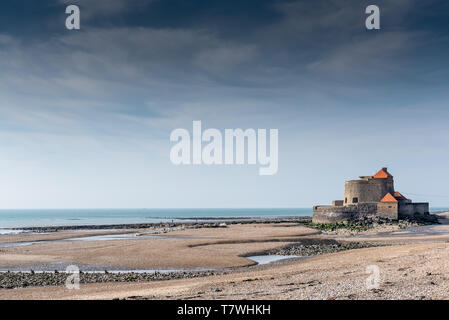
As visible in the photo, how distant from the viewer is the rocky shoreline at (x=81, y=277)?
20.3 m

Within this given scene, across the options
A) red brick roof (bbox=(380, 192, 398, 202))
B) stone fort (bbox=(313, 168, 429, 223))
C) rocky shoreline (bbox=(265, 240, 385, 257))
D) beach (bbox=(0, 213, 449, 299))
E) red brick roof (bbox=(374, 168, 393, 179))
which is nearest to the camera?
beach (bbox=(0, 213, 449, 299))

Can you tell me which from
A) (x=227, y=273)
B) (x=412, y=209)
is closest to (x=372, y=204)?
(x=412, y=209)

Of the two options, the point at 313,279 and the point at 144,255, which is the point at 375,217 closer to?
the point at 144,255

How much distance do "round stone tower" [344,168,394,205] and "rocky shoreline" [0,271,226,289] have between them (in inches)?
1974

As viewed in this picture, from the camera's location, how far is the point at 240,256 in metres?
30.0

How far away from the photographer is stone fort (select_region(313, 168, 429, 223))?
2443 inches

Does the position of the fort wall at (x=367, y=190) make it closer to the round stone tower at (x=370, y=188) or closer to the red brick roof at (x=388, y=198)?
the round stone tower at (x=370, y=188)

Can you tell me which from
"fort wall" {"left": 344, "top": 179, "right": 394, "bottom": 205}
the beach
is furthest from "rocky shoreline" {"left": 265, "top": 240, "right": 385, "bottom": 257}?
"fort wall" {"left": 344, "top": 179, "right": 394, "bottom": 205}

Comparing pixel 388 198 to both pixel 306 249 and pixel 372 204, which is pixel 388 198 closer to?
pixel 372 204

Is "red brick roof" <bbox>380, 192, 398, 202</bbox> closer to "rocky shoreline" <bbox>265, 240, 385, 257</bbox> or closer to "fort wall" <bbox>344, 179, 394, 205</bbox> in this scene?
"fort wall" <bbox>344, 179, 394, 205</bbox>
